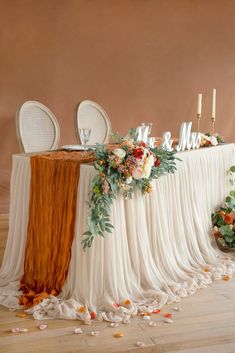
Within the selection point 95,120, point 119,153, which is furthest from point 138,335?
point 95,120

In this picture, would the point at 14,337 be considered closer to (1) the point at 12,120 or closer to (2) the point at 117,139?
(2) the point at 117,139

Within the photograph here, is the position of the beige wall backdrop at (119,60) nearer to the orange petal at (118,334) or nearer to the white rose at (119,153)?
the white rose at (119,153)

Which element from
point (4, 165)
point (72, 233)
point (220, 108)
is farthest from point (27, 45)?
point (72, 233)

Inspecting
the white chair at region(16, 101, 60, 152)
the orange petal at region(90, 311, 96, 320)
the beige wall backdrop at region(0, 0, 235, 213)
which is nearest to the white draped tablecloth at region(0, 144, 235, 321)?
the orange petal at region(90, 311, 96, 320)

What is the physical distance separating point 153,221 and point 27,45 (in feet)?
8.75

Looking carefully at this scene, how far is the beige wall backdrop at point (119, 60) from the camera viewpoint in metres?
5.22

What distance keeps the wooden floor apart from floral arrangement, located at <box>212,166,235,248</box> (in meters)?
1.04

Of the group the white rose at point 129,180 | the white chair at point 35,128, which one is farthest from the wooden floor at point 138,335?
the white chair at point 35,128

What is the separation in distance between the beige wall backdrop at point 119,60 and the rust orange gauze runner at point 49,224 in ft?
6.93

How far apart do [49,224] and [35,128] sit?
1.66 metres

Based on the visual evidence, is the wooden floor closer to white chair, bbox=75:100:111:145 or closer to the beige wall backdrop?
white chair, bbox=75:100:111:145

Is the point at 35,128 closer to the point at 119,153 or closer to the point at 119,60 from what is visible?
the point at 119,60

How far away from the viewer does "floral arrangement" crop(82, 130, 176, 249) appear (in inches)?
115

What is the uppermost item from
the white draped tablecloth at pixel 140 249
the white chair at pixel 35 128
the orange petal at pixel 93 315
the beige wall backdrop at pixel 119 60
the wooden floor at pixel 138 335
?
the beige wall backdrop at pixel 119 60
